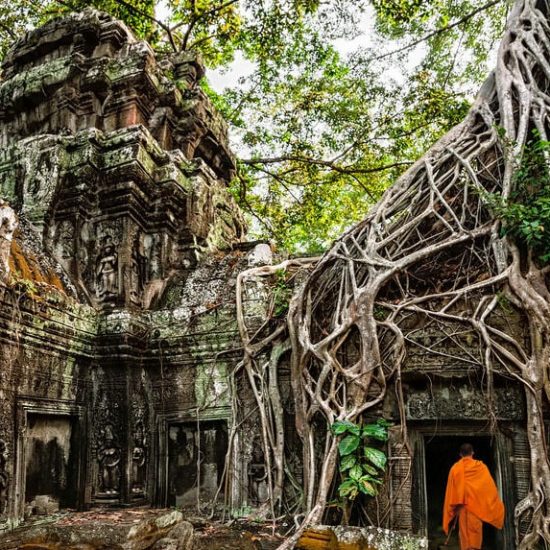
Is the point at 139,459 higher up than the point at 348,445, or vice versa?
the point at 348,445

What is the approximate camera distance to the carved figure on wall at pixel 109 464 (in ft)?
17.0

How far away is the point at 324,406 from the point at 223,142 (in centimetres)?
523

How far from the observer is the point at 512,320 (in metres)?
4.44

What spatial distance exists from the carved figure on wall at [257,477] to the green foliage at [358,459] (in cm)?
91

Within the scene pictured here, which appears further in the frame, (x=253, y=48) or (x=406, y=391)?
(x=253, y=48)

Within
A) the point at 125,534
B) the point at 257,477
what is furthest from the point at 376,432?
the point at 125,534

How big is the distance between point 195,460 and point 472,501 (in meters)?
2.55

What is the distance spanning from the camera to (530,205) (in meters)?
4.73

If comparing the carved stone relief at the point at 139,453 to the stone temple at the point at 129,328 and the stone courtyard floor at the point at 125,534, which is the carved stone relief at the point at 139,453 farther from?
the stone courtyard floor at the point at 125,534

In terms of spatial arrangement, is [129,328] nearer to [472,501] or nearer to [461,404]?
[461,404]

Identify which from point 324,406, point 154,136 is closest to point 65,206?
point 154,136

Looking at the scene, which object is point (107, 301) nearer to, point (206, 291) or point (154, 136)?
point (206, 291)

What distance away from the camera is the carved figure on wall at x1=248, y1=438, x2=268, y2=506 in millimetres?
4898

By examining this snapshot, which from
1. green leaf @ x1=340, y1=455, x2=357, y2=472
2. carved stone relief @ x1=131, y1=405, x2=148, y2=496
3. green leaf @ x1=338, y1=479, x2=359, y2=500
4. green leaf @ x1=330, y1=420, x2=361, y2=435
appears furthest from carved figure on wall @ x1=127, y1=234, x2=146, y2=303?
green leaf @ x1=338, y1=479, x2=359, y2=500
